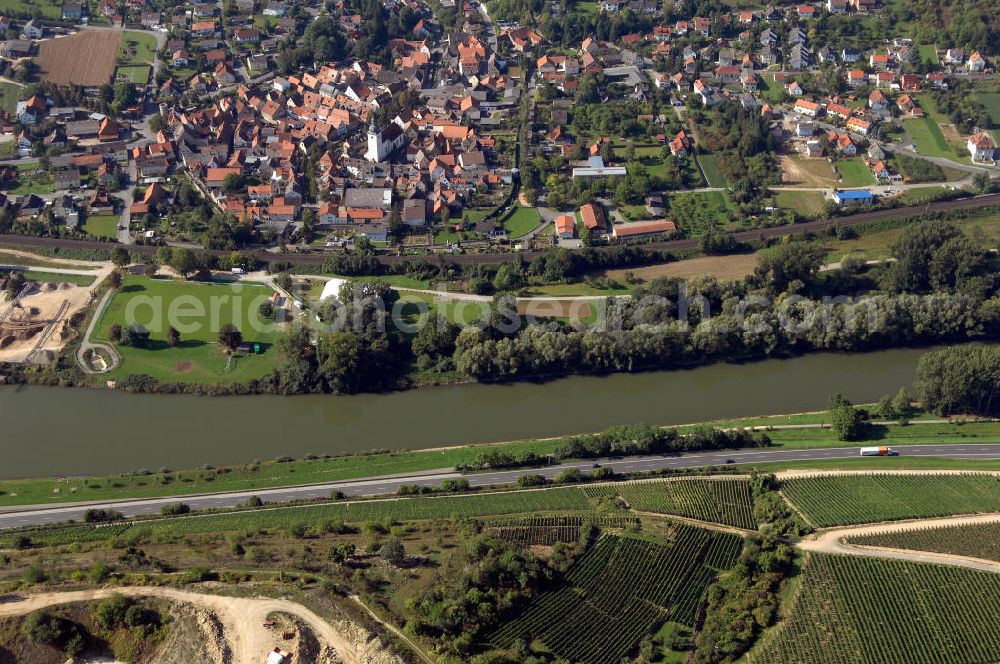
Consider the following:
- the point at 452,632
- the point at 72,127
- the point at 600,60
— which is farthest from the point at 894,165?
the point at 72,127

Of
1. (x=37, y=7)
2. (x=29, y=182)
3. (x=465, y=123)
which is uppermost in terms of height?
(x=37, y=7)

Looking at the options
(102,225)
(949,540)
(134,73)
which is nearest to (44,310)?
(102,225)

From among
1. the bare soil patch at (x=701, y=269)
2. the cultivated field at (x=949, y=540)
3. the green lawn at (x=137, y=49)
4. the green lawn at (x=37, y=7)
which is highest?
the green lawn at (x=37, y=7)

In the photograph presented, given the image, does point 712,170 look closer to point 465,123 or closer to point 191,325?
point 465,123

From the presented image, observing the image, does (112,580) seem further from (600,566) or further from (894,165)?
(894,165)

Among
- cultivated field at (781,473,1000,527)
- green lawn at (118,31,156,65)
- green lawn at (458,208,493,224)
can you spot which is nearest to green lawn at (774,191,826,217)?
green lawn at (458,208,493,224)

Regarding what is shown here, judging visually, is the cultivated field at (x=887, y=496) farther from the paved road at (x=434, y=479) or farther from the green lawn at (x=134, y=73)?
the green lawn at (x=134, y=73)

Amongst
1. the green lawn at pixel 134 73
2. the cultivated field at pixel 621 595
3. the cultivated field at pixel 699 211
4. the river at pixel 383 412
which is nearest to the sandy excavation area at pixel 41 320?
the river at pixel 383 412
